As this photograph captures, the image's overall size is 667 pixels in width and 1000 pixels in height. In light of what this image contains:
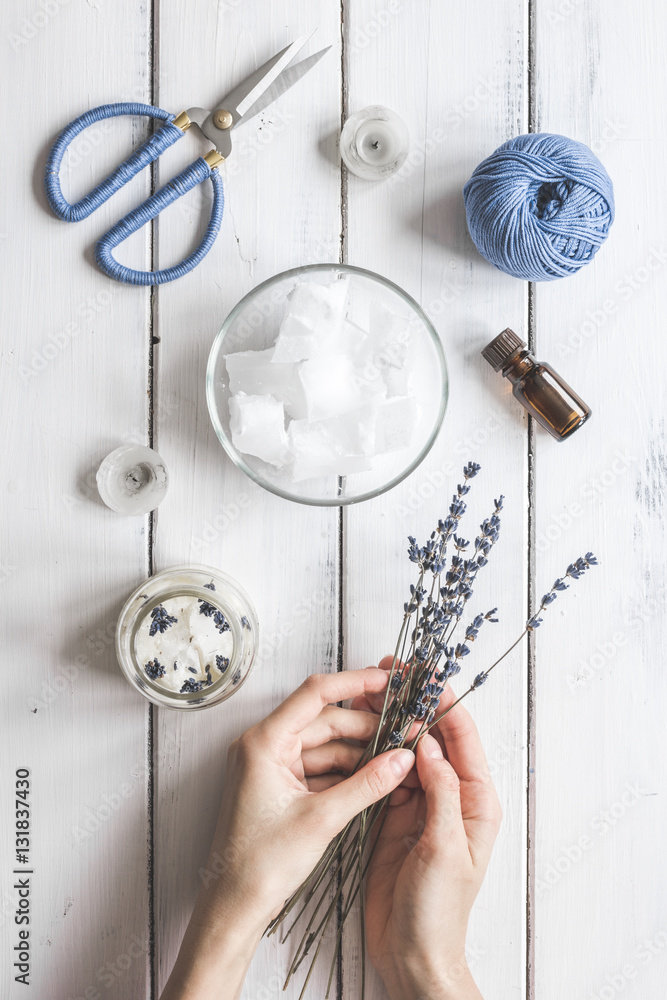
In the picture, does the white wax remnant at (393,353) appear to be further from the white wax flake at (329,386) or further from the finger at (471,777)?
the finger at (471,777)

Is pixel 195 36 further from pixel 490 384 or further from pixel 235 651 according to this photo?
pixel 235 651

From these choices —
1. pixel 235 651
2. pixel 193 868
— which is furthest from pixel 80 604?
pixel 193 868

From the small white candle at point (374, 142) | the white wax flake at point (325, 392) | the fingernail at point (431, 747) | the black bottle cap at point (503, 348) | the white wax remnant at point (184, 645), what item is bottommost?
the fingernail at point (431, 747)

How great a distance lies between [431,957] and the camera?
95 cm

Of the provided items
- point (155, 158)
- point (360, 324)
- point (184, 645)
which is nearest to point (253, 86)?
point (155, 158)

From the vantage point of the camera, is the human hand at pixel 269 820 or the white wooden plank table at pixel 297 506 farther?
the white wooden plank table at pixel 297 506

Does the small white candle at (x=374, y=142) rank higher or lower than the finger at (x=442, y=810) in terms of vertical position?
higher

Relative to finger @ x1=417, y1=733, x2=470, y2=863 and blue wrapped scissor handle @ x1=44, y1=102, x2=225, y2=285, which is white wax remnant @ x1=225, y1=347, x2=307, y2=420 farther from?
finger @ x1=417, y1=733, x2=470, y2=863

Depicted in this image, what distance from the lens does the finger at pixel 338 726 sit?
98 cm

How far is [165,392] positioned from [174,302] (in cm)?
12

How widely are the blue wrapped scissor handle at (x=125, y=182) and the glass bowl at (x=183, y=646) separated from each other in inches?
16.3

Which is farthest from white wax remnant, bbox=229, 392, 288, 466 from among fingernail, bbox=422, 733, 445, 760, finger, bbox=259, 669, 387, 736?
fingernail, bbox=422, 733, 445, 760

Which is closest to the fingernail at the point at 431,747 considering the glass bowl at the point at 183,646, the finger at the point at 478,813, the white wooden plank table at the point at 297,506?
the finger at the point at 478,813

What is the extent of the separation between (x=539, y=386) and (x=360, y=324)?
25 cm
